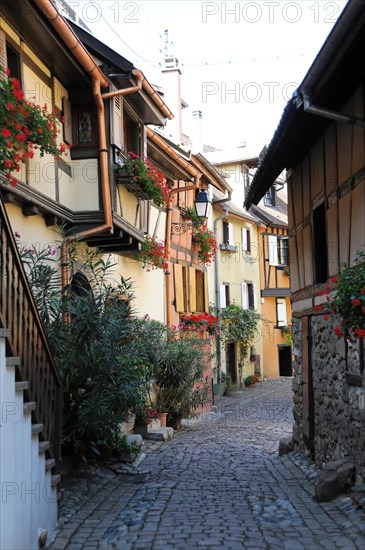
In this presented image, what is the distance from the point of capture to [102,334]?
779cm

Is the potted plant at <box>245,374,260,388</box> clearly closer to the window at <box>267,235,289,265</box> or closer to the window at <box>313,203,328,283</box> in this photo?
the window at <box>267,235,289,265</box>

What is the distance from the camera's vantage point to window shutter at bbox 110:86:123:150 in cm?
1030

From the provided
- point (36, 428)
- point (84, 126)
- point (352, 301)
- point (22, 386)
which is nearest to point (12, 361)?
point (22, 386)

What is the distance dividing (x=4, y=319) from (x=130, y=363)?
118 inches

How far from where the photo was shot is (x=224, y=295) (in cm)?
2733

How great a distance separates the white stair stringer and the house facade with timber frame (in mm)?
3288

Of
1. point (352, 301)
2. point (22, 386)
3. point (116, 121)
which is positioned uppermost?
point (116, 121)

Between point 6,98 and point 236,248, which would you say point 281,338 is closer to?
point 236,248

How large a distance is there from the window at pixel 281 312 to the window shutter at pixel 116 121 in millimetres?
22628

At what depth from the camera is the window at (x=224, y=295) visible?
26.9 meters

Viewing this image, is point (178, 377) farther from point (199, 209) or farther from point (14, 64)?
A: point (14, 64)

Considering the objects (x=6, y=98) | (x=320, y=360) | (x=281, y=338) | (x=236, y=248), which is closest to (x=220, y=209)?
(x=236, y=248)

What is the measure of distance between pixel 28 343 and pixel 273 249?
26117 mm

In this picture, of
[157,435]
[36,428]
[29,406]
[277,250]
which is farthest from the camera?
[277,250]
